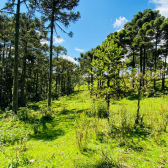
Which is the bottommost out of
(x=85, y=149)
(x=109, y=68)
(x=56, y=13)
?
(x=85, y=149)

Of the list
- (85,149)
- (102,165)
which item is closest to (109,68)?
(85,149)

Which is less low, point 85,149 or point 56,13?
point 56,13

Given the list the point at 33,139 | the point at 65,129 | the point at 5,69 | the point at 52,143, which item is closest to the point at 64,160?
Result: the point at 52,143

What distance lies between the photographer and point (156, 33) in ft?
64.1

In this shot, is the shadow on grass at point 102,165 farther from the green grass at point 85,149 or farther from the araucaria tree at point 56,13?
the araucaria tree at point 56,13

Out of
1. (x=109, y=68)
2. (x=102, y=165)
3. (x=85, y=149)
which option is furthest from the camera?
(x=109, y=68)

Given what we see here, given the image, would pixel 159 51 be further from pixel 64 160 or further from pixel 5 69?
pixel 5 69

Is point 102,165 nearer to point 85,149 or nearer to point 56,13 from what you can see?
point 85,149

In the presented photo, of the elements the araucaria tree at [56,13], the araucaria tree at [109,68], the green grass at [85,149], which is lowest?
the green grass at [85,149]

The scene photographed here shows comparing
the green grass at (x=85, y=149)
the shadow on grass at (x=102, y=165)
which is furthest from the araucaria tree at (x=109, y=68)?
the shadow on grass at (x=102, y=165)

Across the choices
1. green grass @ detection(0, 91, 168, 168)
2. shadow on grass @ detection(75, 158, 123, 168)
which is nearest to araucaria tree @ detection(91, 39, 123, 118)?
green grass @ detection(0, 91, 168, 168)

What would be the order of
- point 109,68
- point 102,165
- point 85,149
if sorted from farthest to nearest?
point 109,68 < point 85,149 < point 102,165

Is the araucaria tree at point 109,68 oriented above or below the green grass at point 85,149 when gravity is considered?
above

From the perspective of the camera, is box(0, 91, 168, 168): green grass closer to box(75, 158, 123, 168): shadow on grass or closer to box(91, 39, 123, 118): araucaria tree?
box(75, 158, 123, 168): shadow on grass
